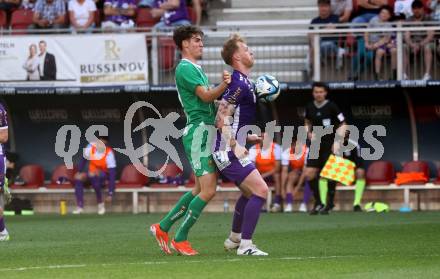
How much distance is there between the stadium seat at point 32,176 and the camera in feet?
82.1

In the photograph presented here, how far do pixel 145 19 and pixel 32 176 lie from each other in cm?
408

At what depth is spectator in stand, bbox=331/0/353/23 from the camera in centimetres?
2386

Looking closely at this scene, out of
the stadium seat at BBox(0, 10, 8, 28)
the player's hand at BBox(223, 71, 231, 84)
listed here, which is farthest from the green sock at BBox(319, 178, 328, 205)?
the player's hand at BBox(223, 71, 231, 84)

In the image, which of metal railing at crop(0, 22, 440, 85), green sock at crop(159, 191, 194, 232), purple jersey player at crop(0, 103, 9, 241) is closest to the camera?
green sock at crop(159, 191, 194, 232)

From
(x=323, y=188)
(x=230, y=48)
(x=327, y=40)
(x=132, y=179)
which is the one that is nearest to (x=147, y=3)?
(x=132, y=179)

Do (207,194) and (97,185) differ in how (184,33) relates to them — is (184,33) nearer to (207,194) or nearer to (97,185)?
(207,194)

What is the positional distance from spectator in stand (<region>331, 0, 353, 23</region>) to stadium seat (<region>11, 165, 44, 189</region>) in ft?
23.1

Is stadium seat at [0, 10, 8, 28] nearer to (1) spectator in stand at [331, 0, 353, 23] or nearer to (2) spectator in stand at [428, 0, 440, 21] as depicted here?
(1) spectator in stand at [331, 0, 353, 23]

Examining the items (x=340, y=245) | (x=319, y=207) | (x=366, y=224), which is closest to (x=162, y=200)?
(x=319, y=207)

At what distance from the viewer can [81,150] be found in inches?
→ 1001

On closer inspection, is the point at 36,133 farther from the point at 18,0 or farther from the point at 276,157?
the point at 276,157

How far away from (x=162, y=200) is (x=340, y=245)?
38.7 feet

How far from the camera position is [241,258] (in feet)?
36.3

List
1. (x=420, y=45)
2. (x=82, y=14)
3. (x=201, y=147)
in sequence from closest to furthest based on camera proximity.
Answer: (x=201, y=147)
(x=420, y=45)
(x=82, y=14)
